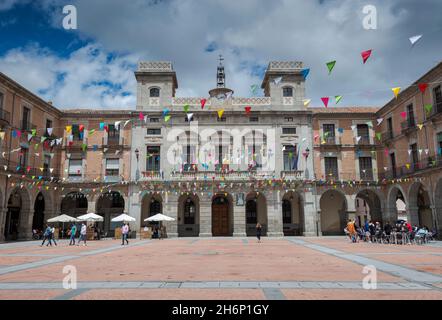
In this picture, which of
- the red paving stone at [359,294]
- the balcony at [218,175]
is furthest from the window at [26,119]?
the red paving stone at [359,294]

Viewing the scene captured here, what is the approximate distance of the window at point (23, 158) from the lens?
27.0 m

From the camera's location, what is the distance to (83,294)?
6.91 m

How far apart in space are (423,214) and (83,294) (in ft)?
99.0

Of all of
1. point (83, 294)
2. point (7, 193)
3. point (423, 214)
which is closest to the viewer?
point (83, 294)

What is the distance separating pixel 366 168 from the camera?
32.5 metres

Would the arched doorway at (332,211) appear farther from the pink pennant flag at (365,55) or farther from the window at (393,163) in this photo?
the pink pennant flag at (365,55)

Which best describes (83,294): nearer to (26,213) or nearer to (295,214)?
(26,213)

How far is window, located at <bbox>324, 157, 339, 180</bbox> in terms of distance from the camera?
32.2 m

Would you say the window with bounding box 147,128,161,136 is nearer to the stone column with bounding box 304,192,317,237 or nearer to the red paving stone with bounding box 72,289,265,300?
the stone column with bounding box 304,192,317,237

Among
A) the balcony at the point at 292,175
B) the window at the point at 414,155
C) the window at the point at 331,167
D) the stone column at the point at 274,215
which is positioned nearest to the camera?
the window at the point at 414,155

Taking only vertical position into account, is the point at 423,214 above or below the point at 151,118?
below

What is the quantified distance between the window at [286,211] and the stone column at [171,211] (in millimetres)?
10142

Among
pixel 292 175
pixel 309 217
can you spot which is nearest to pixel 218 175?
pixel 292 175
